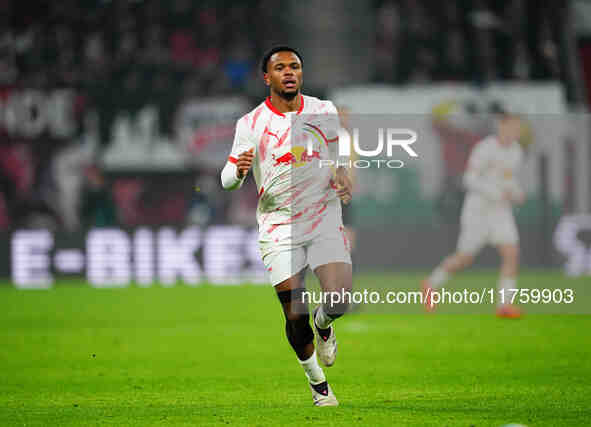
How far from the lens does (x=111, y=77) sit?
77.5ft

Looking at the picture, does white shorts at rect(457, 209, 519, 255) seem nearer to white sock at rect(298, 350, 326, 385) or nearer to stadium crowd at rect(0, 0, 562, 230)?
white sock at rect(298, 350, 326, 385)

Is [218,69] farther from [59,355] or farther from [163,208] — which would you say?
[59,355]

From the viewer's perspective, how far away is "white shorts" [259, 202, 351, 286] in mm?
6523

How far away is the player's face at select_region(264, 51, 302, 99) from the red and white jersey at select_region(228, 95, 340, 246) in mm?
129

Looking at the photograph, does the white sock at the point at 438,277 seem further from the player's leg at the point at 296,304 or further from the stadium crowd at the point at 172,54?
the stadium crowd at the point at 172,54

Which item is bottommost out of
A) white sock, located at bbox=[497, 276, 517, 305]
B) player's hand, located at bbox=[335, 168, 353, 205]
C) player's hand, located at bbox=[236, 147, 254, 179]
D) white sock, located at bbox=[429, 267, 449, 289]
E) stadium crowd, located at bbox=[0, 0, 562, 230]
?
white sock, located at bbox=[497, 276, 517, 305]

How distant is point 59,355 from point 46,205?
1280cm

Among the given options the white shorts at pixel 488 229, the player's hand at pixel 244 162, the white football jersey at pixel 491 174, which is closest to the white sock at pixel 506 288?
the white shorts at pixel 488 229

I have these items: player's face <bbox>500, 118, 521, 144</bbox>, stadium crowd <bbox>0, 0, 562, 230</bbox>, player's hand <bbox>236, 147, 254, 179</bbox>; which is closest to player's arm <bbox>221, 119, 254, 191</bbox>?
player's hand <bbox>236, 147, 254, 179</bbox>

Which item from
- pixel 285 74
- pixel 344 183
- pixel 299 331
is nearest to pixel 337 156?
pixel 344 183

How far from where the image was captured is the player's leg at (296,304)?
21.3 feet

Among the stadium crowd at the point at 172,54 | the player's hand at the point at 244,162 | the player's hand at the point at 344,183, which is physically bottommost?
the player's hand at the point at 344,183

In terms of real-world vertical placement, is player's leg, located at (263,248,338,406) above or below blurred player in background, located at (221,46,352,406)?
below

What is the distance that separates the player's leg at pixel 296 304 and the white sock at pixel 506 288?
5.93 meters
